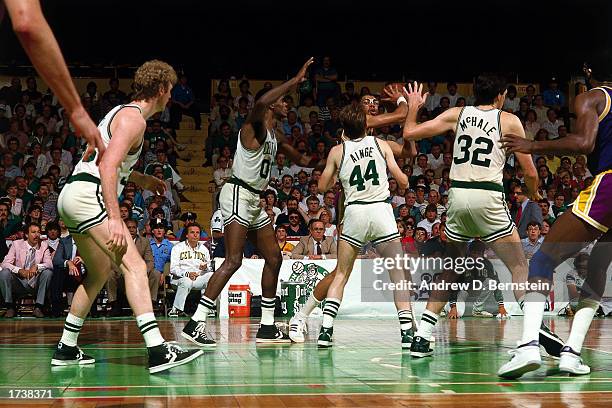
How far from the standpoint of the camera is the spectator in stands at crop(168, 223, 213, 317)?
13.9 m

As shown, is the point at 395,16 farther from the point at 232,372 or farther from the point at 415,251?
the point at 232,372

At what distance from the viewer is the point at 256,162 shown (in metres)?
8.59

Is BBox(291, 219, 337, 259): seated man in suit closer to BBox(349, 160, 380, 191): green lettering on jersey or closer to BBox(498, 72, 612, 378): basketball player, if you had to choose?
BBox(349, 160, 380, 191): green lettering on jersey

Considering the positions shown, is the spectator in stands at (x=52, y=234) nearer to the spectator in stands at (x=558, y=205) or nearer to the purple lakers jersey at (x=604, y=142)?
→ the spectator in stands at (x=558, y=205)

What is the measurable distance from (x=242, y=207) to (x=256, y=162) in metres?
0.48

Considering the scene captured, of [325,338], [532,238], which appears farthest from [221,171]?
[325,338]

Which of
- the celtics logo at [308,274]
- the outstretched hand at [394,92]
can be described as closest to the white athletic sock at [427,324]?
the outstretched hand at [394,92]

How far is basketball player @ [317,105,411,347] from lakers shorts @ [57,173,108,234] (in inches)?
105

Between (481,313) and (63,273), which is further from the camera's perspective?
(481,313)

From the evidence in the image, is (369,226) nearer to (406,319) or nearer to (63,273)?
(406,319)

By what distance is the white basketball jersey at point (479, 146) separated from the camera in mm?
7051

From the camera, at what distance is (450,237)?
738 cm

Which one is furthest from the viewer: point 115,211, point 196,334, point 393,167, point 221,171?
Answer: point 221,171

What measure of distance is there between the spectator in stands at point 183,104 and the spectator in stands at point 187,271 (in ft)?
24.4
